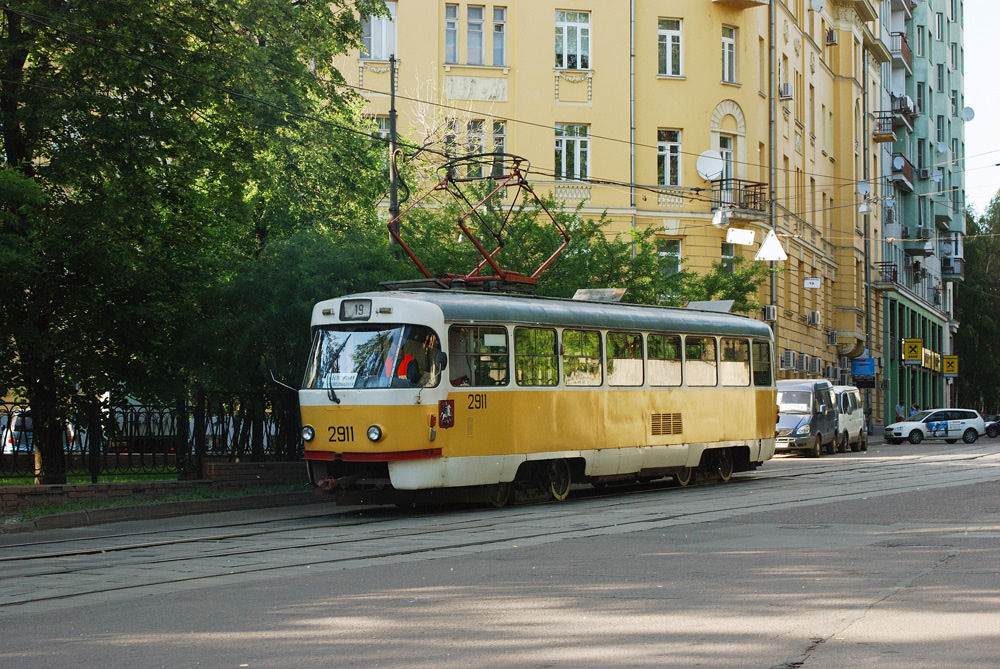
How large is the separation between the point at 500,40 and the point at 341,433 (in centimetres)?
2598

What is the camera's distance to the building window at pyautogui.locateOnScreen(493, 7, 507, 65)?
1598 inches

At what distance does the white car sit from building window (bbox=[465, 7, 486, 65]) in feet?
68.6

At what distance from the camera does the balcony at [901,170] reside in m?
69.8

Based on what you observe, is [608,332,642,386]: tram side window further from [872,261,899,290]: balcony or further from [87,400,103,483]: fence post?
[872,261,899,290]: balcony

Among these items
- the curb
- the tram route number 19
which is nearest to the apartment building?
the curb

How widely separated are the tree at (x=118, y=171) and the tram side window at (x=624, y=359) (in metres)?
6.61

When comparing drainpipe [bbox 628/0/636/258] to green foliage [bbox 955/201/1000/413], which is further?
green foliage [bbox 955/201/1000/413]

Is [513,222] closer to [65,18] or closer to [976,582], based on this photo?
[65,18]

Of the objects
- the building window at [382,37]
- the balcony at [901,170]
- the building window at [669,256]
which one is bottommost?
the building window at [669,256]

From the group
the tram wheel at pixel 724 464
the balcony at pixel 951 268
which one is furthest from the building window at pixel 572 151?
the balcony at pixel 951 268

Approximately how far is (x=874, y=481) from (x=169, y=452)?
39.2 ft

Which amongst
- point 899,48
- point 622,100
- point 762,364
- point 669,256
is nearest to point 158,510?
point 762,364

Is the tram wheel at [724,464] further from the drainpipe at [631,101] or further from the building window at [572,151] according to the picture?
the building window at [572,151]

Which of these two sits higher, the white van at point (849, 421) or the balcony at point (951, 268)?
the balcony at point (951, 268)
